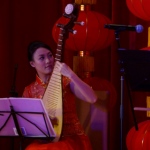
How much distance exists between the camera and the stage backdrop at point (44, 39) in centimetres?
422

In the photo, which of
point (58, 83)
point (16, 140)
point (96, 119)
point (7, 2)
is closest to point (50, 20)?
point (7, 2)

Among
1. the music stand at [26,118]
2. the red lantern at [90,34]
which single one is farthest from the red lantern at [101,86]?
the music stand at [26,118]

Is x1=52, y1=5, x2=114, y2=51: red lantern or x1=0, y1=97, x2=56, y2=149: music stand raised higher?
x1=52, y1=5, x2=114, y2=51: red lantern

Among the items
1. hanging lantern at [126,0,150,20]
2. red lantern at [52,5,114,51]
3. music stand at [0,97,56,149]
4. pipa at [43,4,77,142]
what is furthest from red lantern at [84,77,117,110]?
music stand at [0,97,56,149]

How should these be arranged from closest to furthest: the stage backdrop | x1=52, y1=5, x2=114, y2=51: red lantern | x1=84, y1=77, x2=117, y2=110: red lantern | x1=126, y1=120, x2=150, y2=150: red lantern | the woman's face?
the woman's face < x1=126, y1=120, x2=150, y2=150: red lantern < x1=52, y1=5, x2=114, y2=51: red lantern < x1=84, y1=77, x2=117, y2=110: red lantern < the stage backdrop

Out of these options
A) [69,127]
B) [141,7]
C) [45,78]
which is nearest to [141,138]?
[69,127]

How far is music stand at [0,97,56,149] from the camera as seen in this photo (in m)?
2.63

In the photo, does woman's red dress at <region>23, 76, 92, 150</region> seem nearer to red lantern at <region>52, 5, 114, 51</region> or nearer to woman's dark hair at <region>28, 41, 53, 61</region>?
woman's dark hair at <region>28, 41, 53, 61</region>

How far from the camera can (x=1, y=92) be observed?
4.36 metres

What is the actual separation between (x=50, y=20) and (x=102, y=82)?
101 centimetres

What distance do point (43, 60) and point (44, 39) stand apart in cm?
146

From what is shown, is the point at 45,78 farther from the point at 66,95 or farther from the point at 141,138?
the point at 141,138

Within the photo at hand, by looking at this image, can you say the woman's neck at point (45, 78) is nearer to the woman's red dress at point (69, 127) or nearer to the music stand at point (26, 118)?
the woman's red dress at point (69, 127)

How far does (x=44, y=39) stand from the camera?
4500 millimetres
